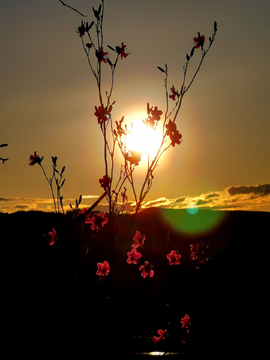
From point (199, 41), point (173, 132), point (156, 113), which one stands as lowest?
point (173, 132)

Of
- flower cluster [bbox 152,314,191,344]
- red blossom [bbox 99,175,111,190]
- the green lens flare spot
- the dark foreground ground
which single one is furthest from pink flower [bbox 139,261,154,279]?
the green lens flare spot

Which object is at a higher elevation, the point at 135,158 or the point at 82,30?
the point at 82,30

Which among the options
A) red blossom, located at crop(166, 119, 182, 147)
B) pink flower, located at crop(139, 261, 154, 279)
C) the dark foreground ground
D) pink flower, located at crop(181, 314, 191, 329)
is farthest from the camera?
pink flower, located at crop(139, 261, 154, 279)

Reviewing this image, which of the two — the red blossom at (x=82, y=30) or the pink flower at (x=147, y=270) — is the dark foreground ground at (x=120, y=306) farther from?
the red blossom at (x=82, y=30)

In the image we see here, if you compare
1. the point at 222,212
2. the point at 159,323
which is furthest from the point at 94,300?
the point at 222,212

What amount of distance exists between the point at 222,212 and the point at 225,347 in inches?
597

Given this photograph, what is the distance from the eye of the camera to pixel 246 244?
12.4 metres

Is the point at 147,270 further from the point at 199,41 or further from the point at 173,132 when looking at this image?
the point at 199,41

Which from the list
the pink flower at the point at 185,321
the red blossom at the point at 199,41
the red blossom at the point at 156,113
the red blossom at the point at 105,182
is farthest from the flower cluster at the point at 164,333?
the red blossom at the point at 199,41

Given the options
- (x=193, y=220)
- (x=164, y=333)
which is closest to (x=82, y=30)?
(x=164, y=333)

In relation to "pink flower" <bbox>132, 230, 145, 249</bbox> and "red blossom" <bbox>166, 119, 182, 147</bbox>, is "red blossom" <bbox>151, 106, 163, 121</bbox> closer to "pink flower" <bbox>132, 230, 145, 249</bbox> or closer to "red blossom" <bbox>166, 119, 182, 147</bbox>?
"red blossom" <bbox>166, 119, 182, 147</bbox>

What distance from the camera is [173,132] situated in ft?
10.5

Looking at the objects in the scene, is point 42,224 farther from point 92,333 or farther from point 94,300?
point 92,333

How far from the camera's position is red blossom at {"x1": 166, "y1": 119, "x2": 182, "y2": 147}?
318 centimetres
